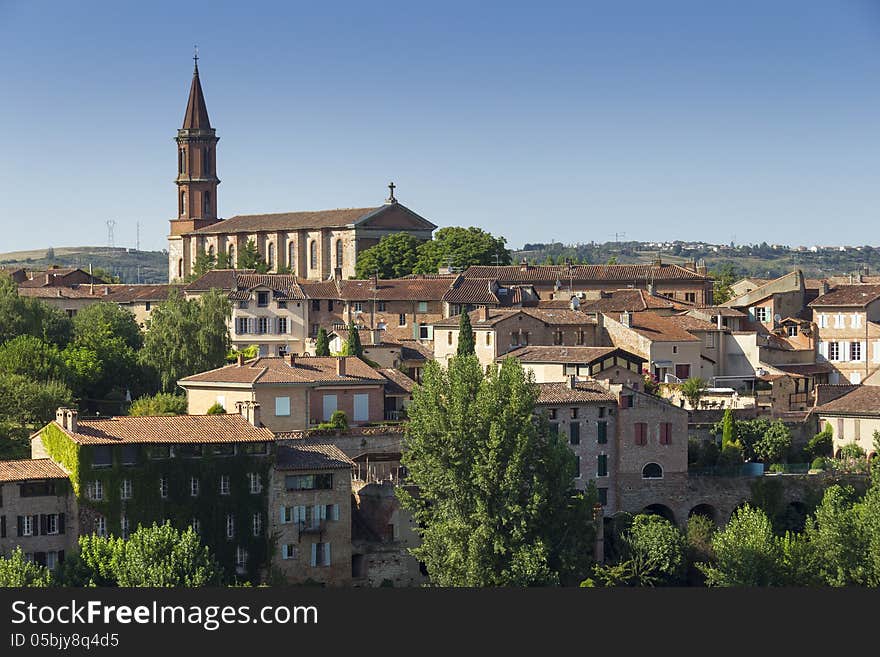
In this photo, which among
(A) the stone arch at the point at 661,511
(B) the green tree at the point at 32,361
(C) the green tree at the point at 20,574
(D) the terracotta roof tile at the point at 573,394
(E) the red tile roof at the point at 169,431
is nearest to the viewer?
(C) the green tree at the point at 20,574

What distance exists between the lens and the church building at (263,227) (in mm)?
108875

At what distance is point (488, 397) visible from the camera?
47250 mm

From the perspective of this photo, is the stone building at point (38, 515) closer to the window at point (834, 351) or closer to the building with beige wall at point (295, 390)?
the building with beige wall at point (295, 390)

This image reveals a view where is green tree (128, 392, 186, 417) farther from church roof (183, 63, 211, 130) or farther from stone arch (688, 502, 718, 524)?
church roof (183, 63, 211, 130)

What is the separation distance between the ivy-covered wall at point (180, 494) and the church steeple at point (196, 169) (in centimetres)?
8405

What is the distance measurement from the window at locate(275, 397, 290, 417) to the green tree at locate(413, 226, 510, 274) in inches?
1566

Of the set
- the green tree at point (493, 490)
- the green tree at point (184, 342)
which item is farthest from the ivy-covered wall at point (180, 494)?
the green tree at point (184, 342)

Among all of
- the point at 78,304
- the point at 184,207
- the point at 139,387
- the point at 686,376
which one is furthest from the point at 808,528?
the point at 184,207

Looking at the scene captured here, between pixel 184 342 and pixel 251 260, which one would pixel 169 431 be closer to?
pixel 184 342

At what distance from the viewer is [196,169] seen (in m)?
128

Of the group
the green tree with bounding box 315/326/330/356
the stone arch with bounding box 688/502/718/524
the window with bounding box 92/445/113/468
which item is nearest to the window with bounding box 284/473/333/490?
the window with bounding box 92/445/113/468

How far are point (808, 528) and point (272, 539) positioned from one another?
15.0m

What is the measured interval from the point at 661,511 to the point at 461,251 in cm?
4223

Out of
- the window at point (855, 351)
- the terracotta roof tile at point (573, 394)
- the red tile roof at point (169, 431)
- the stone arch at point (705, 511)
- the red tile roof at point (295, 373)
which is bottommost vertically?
the stone arch at point (705, 511)
